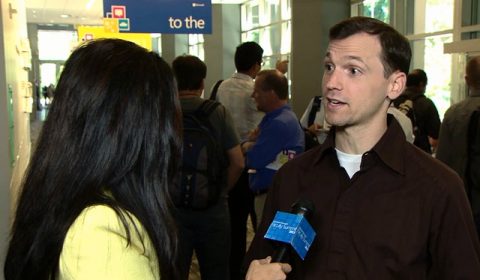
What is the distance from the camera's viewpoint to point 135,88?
1143mm

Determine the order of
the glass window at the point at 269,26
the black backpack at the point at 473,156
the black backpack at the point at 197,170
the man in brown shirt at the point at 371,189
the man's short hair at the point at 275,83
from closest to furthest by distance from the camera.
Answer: the man in brown shirt at the point at 371,189
the black backpack at the point at 197,170
the black backpack at the point at 473,156
the man's short hair at the point at 275,83
the glass window at the point at 269,26

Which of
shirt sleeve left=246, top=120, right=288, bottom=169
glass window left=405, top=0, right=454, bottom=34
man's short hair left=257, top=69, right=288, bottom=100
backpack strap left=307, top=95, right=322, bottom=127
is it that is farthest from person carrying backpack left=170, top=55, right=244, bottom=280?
glass window left=405, top=0, right=454, bottom=34

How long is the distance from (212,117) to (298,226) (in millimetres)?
1664

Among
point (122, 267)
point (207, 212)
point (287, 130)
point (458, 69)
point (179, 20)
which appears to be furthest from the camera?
point (179, 20)

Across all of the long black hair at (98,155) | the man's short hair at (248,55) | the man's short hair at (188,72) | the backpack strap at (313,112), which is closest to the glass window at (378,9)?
the backpack strap at (313,112)

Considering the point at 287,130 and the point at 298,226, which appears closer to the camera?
the point at 298,226

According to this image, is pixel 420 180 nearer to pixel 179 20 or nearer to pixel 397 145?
pixel 397 145

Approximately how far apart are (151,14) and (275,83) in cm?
414

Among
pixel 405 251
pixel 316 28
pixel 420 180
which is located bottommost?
pixel 405 251

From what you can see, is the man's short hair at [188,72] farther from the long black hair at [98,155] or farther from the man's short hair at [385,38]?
the long black hair at [98,155]

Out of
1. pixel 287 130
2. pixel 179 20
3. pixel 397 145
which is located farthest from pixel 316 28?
pixel 397 145

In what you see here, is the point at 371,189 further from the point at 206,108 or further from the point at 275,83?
the point at 275,83

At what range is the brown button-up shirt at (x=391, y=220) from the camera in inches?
53.8

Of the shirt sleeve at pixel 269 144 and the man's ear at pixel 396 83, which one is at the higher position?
the man's ear at pixel 396 83
